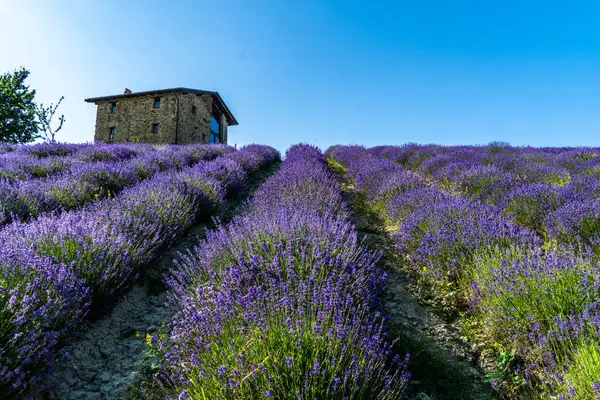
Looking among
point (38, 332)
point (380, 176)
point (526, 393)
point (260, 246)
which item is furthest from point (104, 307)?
point (380, 176)

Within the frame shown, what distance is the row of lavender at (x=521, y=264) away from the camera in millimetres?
1646

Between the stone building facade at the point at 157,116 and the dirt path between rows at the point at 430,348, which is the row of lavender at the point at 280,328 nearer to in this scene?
the dirt path between rows at the point at 430,348

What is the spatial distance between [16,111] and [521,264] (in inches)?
1231

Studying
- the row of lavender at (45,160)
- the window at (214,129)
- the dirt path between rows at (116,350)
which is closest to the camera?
the dirt path between rows at (116,350)

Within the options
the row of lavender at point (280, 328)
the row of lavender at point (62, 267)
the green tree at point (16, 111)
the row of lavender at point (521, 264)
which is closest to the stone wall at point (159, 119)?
the green tree at point (16, 111)

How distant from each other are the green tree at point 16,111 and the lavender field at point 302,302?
85.6 feet

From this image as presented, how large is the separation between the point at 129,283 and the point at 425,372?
89.2 inches

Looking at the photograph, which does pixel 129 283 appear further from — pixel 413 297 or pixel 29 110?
pixel 29 110

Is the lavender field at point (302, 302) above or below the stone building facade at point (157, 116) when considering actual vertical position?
below

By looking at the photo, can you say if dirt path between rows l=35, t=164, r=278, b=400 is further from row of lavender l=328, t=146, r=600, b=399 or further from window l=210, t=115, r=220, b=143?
window l=210, t=115, r=220, b=143

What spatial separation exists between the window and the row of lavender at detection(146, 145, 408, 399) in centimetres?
2233

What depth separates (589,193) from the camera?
146 inches

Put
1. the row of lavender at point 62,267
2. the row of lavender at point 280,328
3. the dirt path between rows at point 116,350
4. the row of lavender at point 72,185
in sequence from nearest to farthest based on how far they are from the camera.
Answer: the row of lavender at point 280,328
the row of lavender at point 62,267
the dirt path between rows at point 116,350
the row of lavender at point 72,185

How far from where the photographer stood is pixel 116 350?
2.20 m
